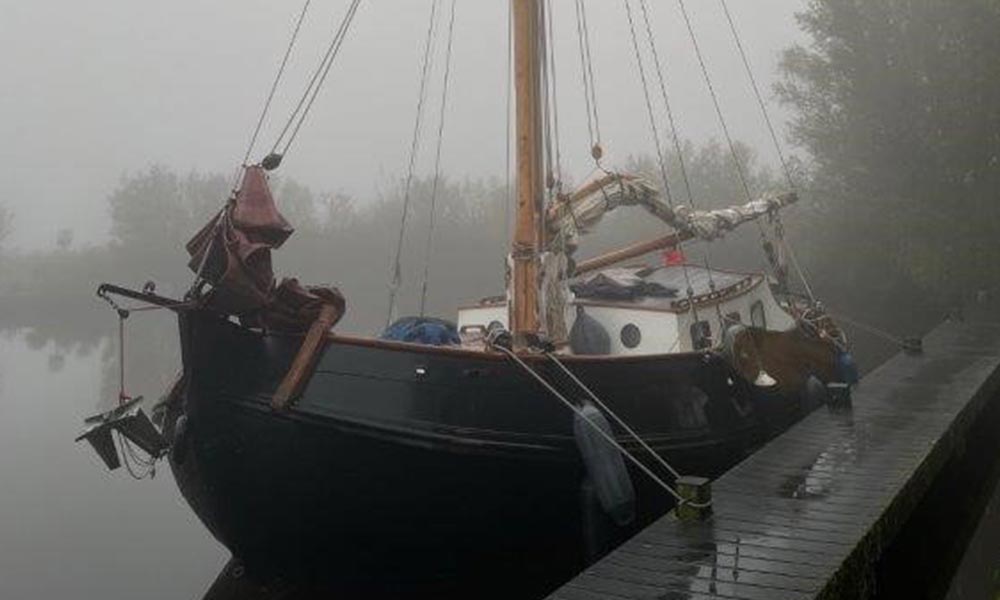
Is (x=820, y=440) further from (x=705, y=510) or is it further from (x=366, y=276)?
(x=366, y=276)

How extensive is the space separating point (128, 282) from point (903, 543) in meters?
52.9

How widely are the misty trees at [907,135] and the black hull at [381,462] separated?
64.2ft

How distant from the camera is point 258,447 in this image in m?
7.98

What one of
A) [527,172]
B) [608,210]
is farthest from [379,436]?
[608,210]

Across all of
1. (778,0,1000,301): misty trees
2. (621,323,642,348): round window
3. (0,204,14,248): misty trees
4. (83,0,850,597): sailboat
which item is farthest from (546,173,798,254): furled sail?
(0,204,14,248): misty trees

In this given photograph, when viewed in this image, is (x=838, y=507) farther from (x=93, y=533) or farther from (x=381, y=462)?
(x=93, y=533)

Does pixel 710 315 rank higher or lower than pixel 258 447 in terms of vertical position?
higher

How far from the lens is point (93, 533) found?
485 inches

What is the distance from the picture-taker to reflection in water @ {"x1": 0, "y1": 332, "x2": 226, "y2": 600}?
1059 cm

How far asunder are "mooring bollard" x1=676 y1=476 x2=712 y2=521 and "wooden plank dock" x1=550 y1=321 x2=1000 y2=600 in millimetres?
92

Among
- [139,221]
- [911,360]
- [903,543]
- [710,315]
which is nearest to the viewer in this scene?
[903,543]

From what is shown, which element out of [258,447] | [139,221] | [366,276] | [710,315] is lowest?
[258,447]

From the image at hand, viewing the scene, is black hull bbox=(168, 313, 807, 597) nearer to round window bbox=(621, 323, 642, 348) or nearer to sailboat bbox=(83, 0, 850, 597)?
sailboat bbox=(83, 0, 850, 597)

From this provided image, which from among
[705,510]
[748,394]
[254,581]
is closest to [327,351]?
[254,581]
